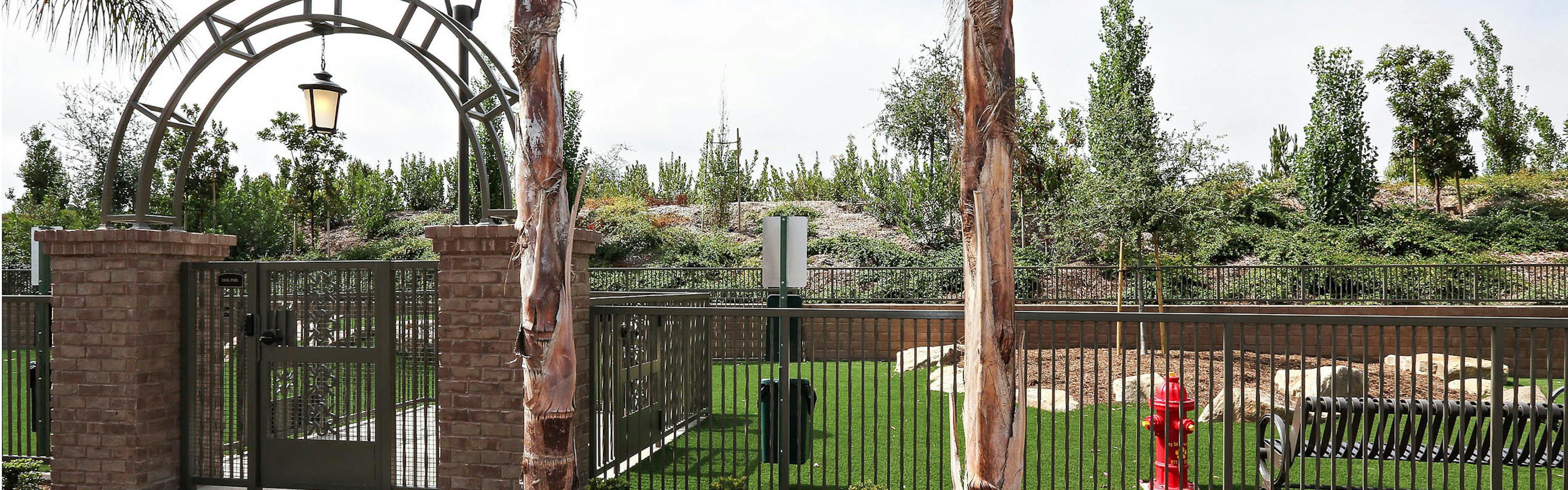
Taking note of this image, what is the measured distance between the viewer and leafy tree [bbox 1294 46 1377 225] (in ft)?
89.1

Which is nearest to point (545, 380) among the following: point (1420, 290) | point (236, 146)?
Result: point (1420, 290)

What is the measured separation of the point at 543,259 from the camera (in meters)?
4.32

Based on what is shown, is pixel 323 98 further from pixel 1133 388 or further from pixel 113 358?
pixel 1133 388

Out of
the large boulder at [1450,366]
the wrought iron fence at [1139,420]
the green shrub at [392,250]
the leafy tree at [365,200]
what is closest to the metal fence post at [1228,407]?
the wrought iron fence at [1139,420]

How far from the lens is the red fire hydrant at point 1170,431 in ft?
17.9

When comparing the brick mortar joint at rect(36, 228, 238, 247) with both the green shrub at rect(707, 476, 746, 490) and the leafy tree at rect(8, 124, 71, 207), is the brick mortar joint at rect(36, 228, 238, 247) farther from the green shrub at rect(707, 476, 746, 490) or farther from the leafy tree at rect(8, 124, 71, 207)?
the leafy tree at rect(8, 124, 71, 207)

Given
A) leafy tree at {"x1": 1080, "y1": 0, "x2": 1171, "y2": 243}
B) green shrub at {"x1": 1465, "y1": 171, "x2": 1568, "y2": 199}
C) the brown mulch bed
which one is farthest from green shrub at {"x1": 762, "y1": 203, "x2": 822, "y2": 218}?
green shrub at {"x1": 1465, "y1": 171, "x2": 1568, "y2": 199}

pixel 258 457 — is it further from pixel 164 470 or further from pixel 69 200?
pixel 69 200

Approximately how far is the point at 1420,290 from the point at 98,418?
22635mm

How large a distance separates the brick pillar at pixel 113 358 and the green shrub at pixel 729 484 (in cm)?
425

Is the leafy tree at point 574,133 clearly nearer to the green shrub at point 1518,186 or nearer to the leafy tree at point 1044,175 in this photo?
the leafy tree at point 1044,175

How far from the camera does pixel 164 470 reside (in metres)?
6.85

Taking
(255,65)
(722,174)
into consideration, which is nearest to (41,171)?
(722,174)

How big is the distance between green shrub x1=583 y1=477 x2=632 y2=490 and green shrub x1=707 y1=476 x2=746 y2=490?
0.57 metres
